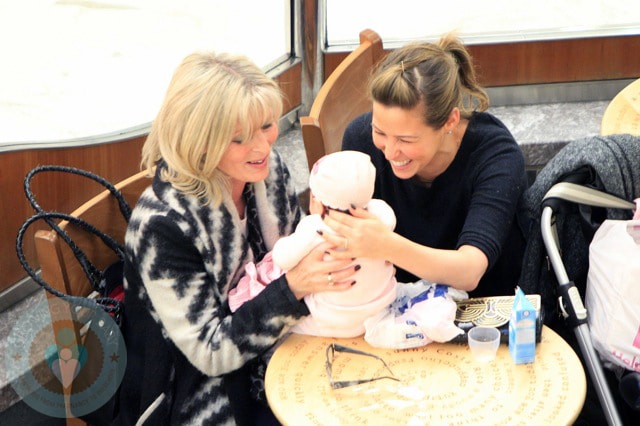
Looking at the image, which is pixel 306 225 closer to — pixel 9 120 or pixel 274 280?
pixel 274 280

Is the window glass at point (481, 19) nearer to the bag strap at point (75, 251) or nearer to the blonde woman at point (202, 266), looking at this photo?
the blonde woman at point (202, 266)

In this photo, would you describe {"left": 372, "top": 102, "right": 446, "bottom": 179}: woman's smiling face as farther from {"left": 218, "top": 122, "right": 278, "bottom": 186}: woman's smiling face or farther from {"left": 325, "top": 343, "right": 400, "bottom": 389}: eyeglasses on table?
{"left": 325, "top": 343, "right": 400, "bottom": 389}: eyeglasses on table

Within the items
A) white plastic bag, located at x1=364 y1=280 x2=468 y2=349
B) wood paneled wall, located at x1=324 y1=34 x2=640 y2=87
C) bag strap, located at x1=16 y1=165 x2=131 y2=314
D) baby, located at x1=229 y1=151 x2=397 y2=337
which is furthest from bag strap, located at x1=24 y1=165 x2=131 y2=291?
wood paneled wall, located at x1=324 y1=34 x2=640 y2=87

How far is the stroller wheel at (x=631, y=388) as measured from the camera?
2.22 metres

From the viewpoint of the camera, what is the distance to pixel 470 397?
203 centimetres

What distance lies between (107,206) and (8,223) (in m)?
0.63

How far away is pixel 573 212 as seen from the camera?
2625 millimetres

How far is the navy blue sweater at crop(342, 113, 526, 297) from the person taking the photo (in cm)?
252

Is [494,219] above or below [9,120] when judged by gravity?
below

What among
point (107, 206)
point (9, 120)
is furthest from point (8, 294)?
point (107, 206)

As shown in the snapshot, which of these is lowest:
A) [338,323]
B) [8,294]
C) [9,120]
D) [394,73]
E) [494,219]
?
[8,294]

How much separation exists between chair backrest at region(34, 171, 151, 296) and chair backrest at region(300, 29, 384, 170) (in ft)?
1.76

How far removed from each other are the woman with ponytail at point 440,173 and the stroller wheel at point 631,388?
1.50 feet

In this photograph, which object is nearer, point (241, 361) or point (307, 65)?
point (241, 361)
